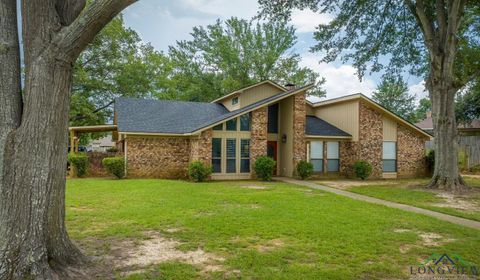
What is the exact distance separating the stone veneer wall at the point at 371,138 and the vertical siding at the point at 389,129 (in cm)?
38

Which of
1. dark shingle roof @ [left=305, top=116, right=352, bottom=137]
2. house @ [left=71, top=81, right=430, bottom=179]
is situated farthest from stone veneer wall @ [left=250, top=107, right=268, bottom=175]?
dark shingle roof @ [left=305, top=116, right=352, bottom=137]

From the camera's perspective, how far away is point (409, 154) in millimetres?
19078

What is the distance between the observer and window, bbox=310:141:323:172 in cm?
1781

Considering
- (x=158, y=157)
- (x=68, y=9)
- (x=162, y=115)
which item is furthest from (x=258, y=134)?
(x=68, y=9)

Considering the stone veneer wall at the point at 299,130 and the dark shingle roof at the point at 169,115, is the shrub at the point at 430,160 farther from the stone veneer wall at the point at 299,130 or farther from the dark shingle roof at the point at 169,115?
the dark shingle roof at the point at 169,115

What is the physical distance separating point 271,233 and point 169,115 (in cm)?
1344

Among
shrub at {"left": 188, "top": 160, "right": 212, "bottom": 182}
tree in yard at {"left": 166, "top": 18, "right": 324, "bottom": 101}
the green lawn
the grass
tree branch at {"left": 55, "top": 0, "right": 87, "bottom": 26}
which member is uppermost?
tree in yard at {"left": 166, "top": 18, "right": 324, "bottom": 101}

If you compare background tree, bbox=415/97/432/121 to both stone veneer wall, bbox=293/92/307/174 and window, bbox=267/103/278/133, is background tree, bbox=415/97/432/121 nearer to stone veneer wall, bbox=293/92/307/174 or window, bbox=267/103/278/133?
window, bbox=267/103/278/133

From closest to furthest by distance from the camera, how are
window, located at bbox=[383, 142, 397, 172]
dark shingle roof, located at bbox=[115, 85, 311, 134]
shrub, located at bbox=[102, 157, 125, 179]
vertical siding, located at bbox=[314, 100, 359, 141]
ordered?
shrub, located at bbox=[102, 157, 125, 179] < dark shingle roof, located at bbox=[115, 85, 311, 134] < vertical siding, located at bbox=[314, 100, 359, 141] < window, located at bbox=[383, 142, 397, 172]

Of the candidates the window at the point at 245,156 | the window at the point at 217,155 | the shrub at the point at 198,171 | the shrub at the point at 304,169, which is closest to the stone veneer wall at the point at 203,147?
the window at the point at 217,155

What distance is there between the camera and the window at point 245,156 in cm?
1662

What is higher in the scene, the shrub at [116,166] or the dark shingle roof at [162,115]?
the dark shingle roof at [162,115]

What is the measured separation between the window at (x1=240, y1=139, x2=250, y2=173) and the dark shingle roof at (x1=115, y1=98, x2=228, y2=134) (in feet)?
8.94

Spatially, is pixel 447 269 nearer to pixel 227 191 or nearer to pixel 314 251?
pixel 314 251
